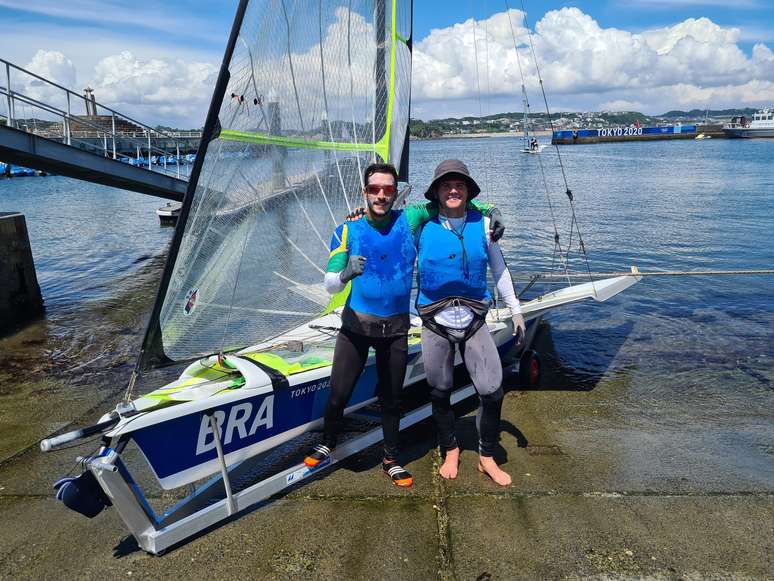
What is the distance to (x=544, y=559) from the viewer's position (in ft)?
9.64

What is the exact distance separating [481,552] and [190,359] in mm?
1990

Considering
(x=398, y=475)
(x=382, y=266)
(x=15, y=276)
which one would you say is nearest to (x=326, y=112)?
(x=382, y=266)

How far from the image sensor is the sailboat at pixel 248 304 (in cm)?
296

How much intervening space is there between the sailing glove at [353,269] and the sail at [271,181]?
0.94 m

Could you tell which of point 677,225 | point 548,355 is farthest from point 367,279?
point 677,225

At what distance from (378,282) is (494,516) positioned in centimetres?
150

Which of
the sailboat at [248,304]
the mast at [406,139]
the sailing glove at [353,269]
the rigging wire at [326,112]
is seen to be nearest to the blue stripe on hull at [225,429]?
the sailboat at [248,304]

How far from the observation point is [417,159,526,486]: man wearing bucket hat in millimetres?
3424

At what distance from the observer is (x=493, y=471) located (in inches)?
145

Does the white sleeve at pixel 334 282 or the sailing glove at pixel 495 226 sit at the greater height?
the sailing glove at pixel 495 226

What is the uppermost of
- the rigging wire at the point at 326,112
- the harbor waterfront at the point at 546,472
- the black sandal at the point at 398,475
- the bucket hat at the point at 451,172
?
the rigging wire at the point at 326,112

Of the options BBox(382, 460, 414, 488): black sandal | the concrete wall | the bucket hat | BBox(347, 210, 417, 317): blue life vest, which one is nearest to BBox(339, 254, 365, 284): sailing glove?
BBox(347, 210, 417, 317): blue life vest

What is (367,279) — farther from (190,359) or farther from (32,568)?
(32,568)

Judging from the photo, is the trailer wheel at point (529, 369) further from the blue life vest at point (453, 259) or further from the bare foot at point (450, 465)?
the blue life vest at point (453, 259)
